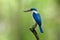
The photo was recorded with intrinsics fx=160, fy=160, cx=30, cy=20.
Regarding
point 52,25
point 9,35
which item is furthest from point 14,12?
point 52,25

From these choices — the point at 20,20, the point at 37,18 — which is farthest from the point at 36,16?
the point at 20,20

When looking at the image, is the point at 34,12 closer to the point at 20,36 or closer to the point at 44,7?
the point at 44,7

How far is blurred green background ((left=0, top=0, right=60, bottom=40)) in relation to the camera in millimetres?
1603

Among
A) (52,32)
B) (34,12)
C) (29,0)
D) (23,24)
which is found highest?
(29,0)

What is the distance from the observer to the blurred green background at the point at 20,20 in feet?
5.26

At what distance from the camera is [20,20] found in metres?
1.62

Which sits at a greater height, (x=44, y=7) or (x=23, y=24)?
(x=44, y=7)

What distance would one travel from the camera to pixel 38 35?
1609mm

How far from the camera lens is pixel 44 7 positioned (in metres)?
1.65

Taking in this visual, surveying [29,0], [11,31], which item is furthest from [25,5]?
[11,31]

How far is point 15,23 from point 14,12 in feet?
0.37

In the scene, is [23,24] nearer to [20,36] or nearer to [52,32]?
[20,36]

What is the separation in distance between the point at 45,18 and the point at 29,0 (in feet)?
0.81

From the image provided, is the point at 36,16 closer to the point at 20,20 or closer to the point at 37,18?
the point at 37,18
